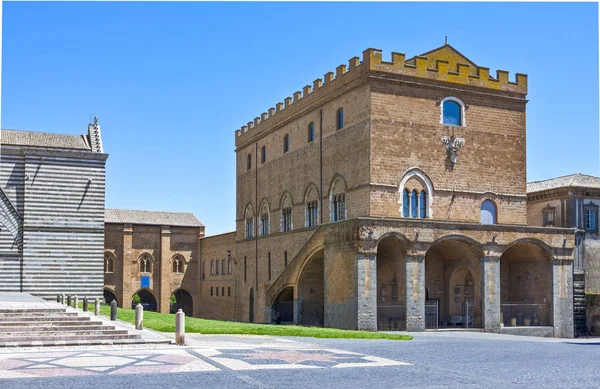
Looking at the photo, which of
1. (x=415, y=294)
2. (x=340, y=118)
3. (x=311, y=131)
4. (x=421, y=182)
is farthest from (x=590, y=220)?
(x=415, y=294)

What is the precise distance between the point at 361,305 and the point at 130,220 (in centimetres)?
3405

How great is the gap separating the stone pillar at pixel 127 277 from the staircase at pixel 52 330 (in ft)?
119

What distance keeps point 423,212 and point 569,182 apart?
13471 millimetres

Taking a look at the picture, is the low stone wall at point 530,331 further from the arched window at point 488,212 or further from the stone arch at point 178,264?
the stone arch at point 178,264

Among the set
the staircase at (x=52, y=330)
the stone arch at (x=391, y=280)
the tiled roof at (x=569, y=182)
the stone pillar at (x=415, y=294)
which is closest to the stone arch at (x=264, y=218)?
the stone arch at (x=391, y=280)

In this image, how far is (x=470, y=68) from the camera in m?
37.8

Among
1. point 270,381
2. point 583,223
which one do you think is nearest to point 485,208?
point 583,223

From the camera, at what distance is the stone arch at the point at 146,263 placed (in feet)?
197

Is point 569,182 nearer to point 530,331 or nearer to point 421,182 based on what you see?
point 421,182

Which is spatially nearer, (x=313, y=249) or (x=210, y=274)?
(x=313, y=249)

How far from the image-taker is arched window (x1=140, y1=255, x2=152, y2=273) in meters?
→ 60.0

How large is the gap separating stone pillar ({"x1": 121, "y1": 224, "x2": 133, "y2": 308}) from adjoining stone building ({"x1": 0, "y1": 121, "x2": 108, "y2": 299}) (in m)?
15.4

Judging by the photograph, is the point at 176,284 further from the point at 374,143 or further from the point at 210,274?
the point at 374,143

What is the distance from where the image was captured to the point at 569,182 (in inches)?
1767
